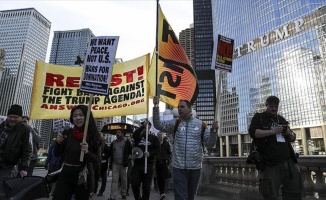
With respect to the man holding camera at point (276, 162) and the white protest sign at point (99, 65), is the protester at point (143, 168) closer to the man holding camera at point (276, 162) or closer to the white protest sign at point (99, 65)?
the white protest sign at point (99, 65)

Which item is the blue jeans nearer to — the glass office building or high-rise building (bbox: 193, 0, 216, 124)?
the glass office building

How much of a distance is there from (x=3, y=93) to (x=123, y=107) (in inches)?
5453

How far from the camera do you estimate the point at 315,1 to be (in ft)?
268

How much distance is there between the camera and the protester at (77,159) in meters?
3.95

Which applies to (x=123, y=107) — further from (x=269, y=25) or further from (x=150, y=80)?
(x=269, y=25)

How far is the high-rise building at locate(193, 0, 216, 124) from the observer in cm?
17888

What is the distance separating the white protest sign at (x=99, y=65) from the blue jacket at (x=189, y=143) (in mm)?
1498

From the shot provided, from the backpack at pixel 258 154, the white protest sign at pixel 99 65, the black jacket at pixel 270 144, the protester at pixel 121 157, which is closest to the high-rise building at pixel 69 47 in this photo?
the protester at pixel 121 157

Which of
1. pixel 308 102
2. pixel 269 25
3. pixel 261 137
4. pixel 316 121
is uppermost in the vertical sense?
pixel 269 25

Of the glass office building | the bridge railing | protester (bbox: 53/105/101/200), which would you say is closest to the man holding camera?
the bridge railing

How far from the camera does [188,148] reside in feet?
15.2

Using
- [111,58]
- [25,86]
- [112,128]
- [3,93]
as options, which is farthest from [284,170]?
[3,93]

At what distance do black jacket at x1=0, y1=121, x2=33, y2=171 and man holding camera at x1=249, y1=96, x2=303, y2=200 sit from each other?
3.88 metres

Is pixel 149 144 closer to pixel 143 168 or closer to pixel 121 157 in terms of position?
pixel 143 168
